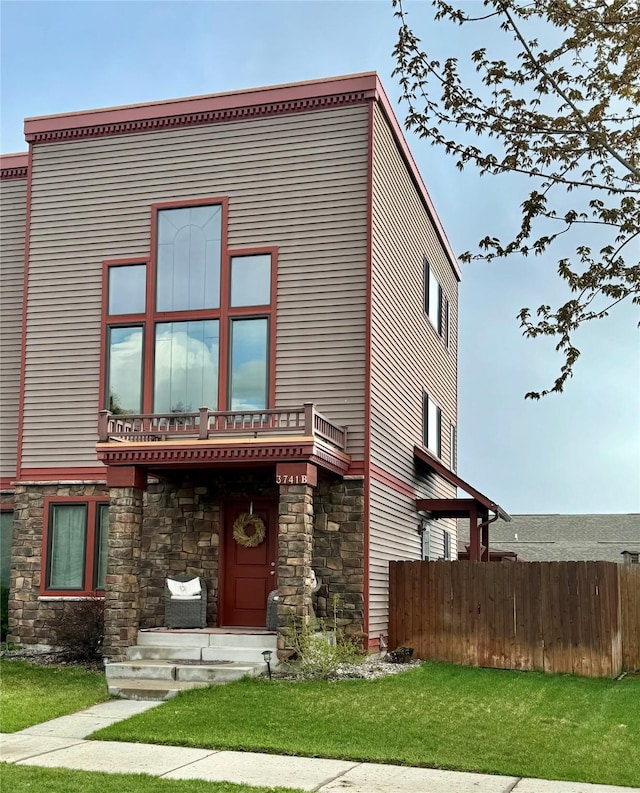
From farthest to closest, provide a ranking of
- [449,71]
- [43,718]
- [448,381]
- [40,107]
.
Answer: [448,381] → [40,107] → [43,718] → [449,71]

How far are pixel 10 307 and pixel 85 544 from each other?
5.59m

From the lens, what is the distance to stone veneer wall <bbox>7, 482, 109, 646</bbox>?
59.3 ft

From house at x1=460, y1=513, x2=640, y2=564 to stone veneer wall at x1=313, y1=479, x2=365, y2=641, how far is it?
2300cm

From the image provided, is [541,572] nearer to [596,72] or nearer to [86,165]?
[596,72]

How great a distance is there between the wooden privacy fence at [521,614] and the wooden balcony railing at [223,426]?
3437 mm

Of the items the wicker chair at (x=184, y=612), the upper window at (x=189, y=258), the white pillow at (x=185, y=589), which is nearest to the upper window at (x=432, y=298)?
the upper window at (x=189, y=258)

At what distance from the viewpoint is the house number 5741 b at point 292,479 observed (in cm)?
1513

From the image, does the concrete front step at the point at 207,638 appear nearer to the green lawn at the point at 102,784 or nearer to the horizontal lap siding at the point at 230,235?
the horizontal lap siding at the point at 230,235

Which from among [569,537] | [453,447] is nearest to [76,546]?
[453,447]

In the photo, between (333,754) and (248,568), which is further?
(248,568)

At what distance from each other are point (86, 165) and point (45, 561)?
767cm

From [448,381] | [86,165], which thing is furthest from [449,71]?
[448,381]

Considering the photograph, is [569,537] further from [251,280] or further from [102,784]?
[102,784]

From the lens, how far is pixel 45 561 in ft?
60.1
